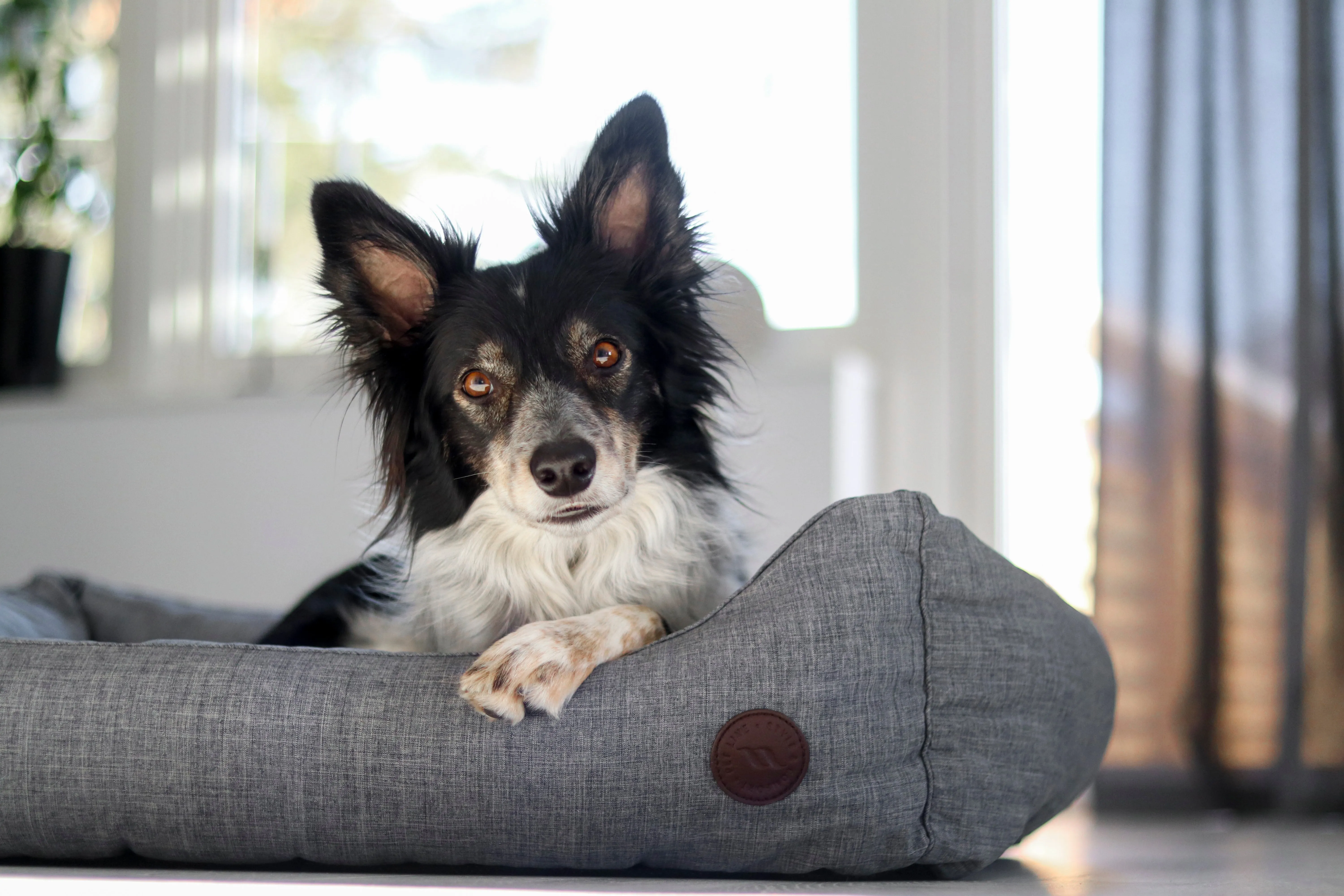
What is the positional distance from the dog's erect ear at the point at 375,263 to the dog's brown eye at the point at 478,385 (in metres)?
0.17

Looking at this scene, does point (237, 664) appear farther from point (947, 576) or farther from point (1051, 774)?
point (1051, 774)

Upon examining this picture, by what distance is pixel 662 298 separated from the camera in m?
1.87

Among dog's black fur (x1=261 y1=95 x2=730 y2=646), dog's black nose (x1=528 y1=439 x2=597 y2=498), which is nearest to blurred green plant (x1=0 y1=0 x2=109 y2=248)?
dog's black fur (x1=261 y1=95 x2=730 y2=646)

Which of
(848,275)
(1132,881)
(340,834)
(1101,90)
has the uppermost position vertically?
(1101,90)

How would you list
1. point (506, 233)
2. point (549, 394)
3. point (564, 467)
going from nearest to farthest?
point (564, 467), point (549, 394), point (506, 233)

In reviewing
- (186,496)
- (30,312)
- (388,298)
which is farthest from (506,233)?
(30,312)

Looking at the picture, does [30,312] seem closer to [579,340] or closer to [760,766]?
[579,340]

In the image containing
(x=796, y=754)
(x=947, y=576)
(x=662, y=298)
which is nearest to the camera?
(x=796, y=754)

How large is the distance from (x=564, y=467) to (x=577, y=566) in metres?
0.27

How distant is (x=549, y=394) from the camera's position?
5.60 ft

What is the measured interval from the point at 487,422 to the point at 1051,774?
0.99 meters

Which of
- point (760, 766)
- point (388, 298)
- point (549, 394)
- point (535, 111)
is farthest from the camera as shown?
point (535, 111)

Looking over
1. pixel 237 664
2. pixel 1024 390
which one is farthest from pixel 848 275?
pixel 237 664

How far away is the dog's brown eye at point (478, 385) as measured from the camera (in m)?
1.75
